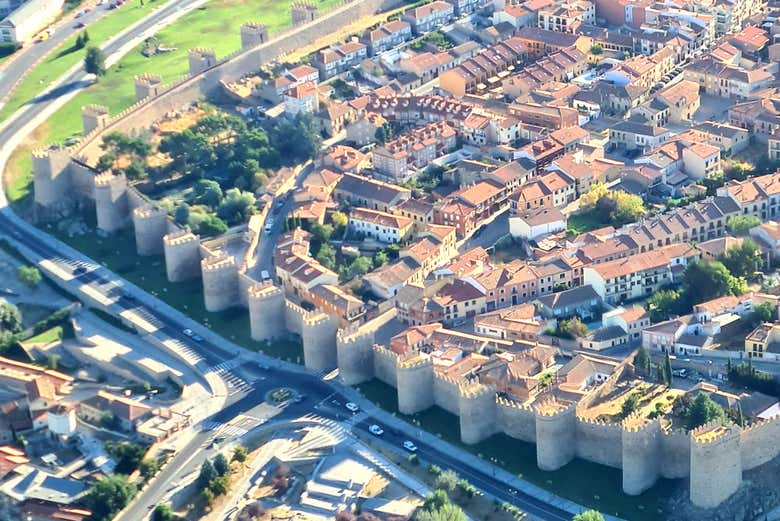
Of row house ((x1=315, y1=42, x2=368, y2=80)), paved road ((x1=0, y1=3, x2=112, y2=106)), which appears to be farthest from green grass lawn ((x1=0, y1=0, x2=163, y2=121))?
row house ((x1=315, y1=42, x2=368, y2=80))

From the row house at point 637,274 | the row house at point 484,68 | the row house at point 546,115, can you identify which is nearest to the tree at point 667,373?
the row house at point 637,274

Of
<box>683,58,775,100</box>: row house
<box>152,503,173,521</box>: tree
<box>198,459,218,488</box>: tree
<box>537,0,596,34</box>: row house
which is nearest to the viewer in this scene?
<box>152,503,173,521</box>: tree

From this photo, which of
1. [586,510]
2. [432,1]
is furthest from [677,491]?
[432,1]

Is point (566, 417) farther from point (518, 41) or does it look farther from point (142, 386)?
point (518, 41)

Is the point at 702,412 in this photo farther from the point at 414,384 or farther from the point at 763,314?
the point at 414,384

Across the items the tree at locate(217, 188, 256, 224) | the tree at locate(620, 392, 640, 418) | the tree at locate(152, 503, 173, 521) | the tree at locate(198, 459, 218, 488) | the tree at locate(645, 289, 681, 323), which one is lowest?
the tree at locate(152, 503, 173, 521)

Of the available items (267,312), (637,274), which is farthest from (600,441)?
(267,312)

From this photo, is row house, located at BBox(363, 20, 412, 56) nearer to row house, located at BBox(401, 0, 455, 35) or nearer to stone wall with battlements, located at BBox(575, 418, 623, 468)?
row house, located at BBox(401, 0, 455, 35)

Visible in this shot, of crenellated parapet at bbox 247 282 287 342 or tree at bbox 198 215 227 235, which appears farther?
tree at bbox 198 215 227 235
